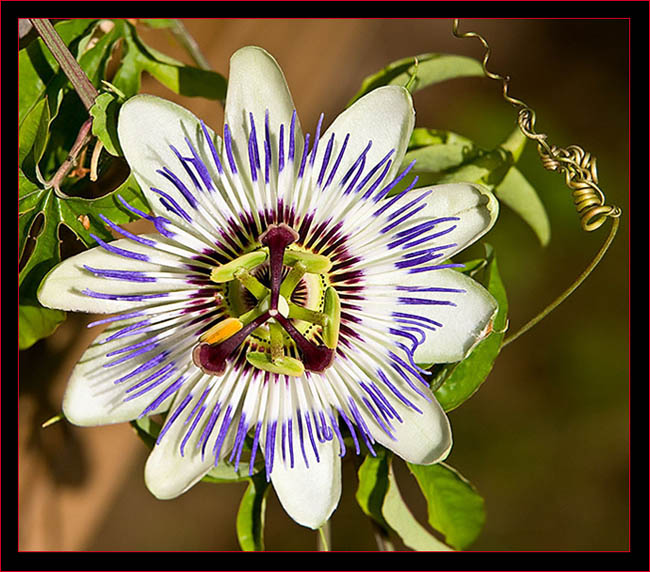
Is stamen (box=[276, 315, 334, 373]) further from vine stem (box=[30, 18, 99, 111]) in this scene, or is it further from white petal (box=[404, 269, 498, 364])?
vine stem (box=[30, 18, 99, 111])

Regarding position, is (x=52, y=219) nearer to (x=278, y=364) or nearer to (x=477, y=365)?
(x=278, y=364)

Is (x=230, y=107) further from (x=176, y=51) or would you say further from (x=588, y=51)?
(x=588, y=51)

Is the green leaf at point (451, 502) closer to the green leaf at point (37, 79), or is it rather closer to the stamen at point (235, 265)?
the stamen at point (235, 265)

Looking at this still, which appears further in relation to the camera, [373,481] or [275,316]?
[373,481]

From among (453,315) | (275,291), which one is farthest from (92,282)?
(453,315)

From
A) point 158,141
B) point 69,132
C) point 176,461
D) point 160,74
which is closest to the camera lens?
point 158,141

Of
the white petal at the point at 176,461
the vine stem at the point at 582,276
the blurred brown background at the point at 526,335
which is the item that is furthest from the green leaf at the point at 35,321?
the blurred brown background at the point at 526,335
